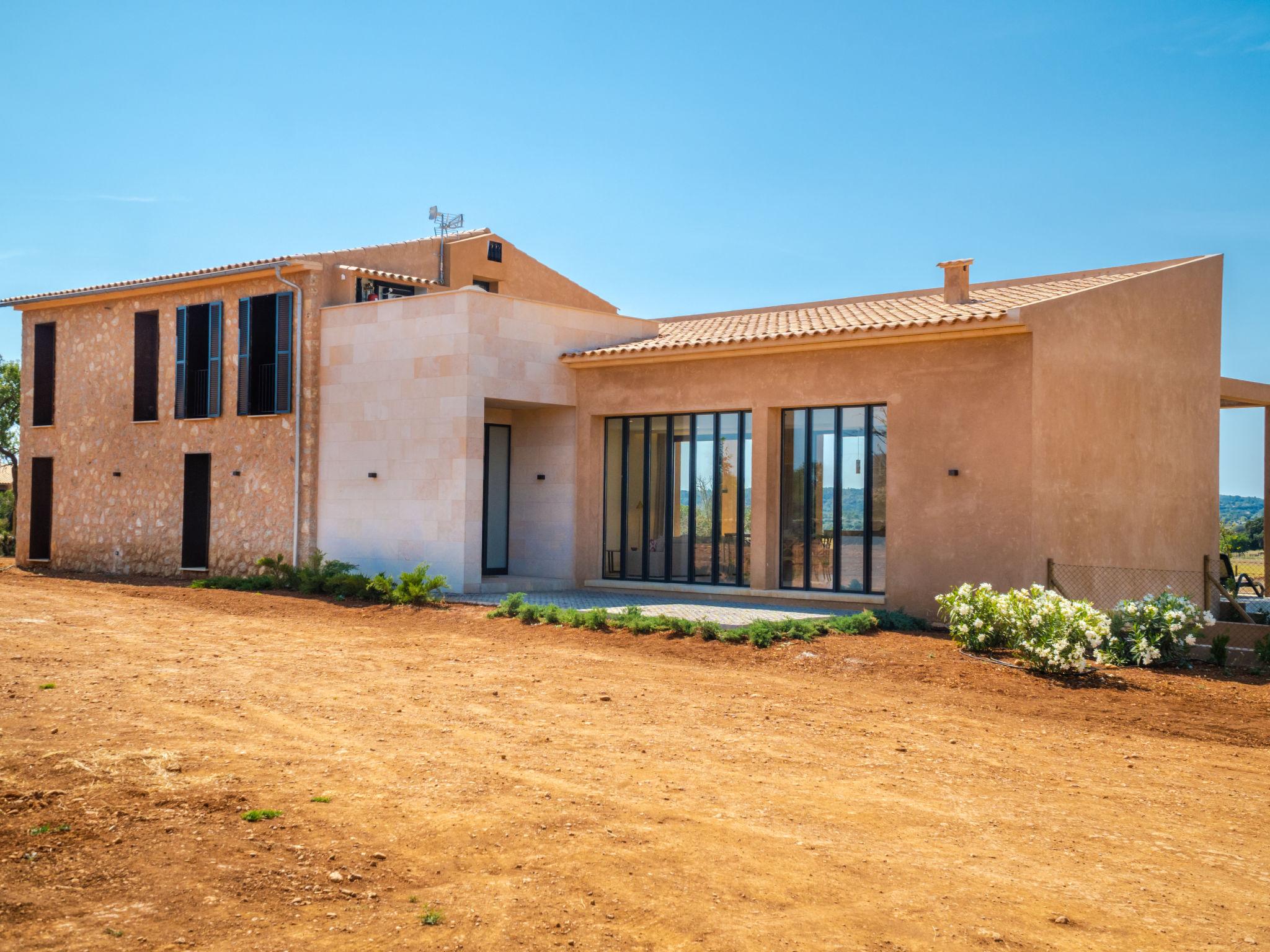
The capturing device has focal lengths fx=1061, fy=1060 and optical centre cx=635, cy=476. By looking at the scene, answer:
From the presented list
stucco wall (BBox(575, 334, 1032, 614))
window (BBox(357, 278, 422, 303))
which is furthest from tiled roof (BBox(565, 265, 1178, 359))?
window (BBox(357, 278, 422, 303))

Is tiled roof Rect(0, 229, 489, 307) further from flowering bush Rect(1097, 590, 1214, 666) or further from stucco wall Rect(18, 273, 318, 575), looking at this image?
flowering bush Rect(1097, 590, 1214, 666)

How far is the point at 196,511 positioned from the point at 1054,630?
1618 centimetres

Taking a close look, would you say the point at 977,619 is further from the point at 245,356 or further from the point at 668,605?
the point at 245,356

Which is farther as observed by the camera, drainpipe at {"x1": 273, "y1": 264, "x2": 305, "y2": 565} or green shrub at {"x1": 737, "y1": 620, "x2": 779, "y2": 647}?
drainpipe at {"x1": 273, "y1": 264, "x2": 305, "y2": 565}

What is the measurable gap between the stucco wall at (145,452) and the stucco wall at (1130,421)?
1194 cm

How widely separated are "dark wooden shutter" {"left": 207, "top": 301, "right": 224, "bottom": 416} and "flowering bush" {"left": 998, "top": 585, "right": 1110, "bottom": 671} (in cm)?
1507

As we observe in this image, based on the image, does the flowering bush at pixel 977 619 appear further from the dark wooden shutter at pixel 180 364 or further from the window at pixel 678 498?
the dark wooden shutter at pixel 180 364

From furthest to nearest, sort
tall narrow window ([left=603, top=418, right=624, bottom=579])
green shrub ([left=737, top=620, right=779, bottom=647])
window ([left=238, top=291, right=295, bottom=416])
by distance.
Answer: window ([left=238, top=291, right=295, bottom=416]) → tall narrow window ([left=603, top=418, right=624, bottom=579]) → green shrub ([left=737, top=620, right=779, bottom=647])

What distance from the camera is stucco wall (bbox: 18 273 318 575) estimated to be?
18.9 m

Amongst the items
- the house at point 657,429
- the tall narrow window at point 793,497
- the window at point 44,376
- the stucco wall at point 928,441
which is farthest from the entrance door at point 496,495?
the window at point 44,376

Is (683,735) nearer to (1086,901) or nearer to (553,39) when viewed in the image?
(1086,901)

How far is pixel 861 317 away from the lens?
16156 mm

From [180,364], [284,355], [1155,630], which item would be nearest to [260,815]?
[1155,630]

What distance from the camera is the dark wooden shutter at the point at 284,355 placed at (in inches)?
736
